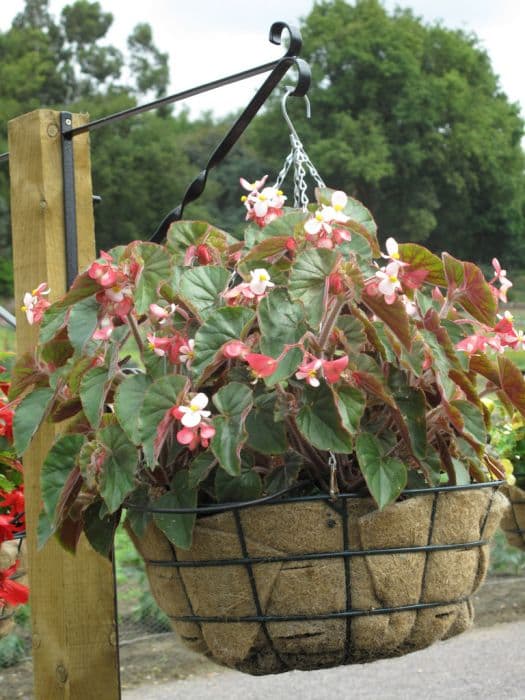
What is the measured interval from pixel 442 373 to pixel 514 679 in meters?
2.87

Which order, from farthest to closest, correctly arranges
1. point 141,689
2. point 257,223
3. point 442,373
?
1. point 141,689
2. point 257,223
3. point 442,373

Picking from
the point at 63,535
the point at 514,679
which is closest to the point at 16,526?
the point at 63,535

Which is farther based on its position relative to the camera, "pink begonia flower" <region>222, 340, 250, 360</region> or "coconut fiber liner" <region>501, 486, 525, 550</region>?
"coconut fiber liner" <region>501, 486, 525, 550</region>

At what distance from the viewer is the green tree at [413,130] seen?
1230 inches

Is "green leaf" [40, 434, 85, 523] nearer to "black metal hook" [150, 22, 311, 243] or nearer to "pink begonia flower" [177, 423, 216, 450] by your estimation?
"pink begonia flower" [177, 423, 216, 450]

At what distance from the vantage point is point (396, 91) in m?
34.9

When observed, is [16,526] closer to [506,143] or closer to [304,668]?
[304,668]

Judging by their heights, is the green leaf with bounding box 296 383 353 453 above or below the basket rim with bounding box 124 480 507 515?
above

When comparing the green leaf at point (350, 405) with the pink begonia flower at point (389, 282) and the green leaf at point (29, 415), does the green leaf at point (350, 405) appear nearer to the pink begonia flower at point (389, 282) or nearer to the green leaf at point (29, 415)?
the pink begonia flower at point (389, 282)

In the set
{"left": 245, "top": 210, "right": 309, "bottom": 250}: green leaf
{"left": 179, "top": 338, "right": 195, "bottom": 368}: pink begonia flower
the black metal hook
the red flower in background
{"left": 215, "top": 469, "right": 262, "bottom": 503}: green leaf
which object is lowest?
the red flower in background

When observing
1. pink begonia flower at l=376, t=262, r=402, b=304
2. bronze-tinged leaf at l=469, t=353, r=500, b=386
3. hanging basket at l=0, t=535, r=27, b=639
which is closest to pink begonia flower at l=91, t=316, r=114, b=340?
pink begonia flower at l=376, t=262, r=402, b=304

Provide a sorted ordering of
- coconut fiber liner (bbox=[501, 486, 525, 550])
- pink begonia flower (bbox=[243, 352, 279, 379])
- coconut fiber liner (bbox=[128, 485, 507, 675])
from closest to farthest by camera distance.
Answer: pink begonia flower (bbox=[243, 352, 279, 379]) < coconut fiber liner (bbox=[128, 485, 507, 675]) < coconut fiber liner (bbox=[501, 486, 525, 550])

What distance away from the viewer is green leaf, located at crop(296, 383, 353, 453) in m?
0.96

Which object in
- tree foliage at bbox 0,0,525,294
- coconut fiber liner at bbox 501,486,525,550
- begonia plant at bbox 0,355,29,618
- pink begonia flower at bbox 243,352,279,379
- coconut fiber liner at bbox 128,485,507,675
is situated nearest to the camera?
pink begonia flower at bbox 243,352,279,379
